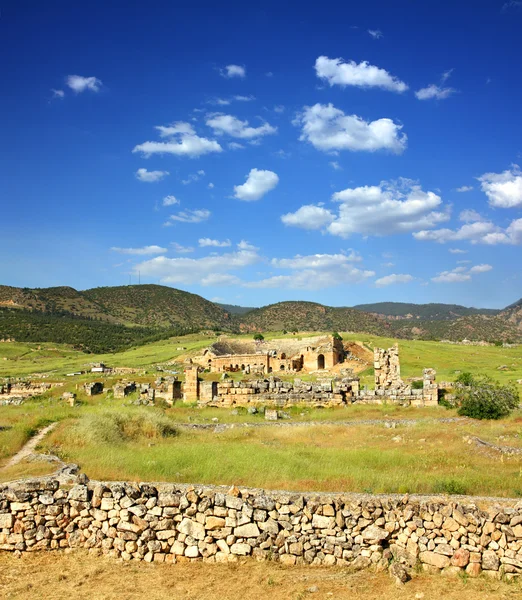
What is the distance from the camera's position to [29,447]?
1239 centimetres

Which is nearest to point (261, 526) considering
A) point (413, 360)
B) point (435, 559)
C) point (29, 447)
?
point (435, 559)

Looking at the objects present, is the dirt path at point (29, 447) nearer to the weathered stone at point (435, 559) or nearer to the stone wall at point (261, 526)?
the stone wall at point (261, 526)

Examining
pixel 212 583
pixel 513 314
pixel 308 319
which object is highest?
pixel 513 314

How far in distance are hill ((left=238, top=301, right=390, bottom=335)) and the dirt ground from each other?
347 ft

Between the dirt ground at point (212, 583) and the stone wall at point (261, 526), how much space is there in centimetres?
23

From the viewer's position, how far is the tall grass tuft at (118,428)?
12.5 metres

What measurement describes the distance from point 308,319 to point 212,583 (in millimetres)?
119763

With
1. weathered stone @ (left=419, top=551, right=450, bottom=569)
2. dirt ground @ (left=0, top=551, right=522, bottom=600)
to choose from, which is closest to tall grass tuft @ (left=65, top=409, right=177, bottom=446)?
dirt ground @ (left=0, top=551, right=522, bottom=600)

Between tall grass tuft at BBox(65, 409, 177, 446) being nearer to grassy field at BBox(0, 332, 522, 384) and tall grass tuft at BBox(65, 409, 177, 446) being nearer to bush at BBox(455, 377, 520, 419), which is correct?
bush at BBox(455, 377, 520, 419)

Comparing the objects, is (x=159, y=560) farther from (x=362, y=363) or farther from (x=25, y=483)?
(x=362, y=363)

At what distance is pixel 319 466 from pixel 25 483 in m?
5.68

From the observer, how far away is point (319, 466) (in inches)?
405

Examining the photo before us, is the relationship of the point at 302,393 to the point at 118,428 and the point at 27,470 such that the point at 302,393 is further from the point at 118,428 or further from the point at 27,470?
the point at 27,470

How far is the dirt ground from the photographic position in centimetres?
611
